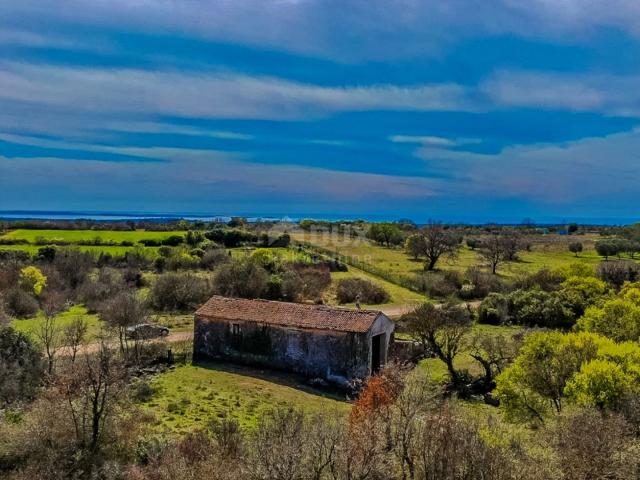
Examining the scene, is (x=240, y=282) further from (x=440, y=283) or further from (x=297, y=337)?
(x=440, y=283)

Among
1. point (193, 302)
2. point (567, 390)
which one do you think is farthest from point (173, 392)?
point (193, 302)

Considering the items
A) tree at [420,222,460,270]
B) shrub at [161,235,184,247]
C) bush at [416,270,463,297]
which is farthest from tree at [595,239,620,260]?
shrub at [161,235,184,247]

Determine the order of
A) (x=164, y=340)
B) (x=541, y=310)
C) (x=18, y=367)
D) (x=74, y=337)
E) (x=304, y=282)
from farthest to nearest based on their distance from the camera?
(x=304, y=282) → (x=541, y=310) → (x=164, y=340) → (x=74, y=337) → (x=18, y=367)

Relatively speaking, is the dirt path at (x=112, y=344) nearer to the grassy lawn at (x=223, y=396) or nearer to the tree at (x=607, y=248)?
the grassy lawn at (x=223, y=396)

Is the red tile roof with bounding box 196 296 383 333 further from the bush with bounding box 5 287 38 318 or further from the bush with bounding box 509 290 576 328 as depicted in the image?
the bush with bounding box 509 290 576 328

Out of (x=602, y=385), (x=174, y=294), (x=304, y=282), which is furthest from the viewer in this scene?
(x=304, y=282)

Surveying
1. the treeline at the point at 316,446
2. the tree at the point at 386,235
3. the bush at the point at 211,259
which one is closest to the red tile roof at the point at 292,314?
the treeline at the point at 316,446

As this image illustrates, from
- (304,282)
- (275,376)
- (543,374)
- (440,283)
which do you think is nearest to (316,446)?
(543,374)
